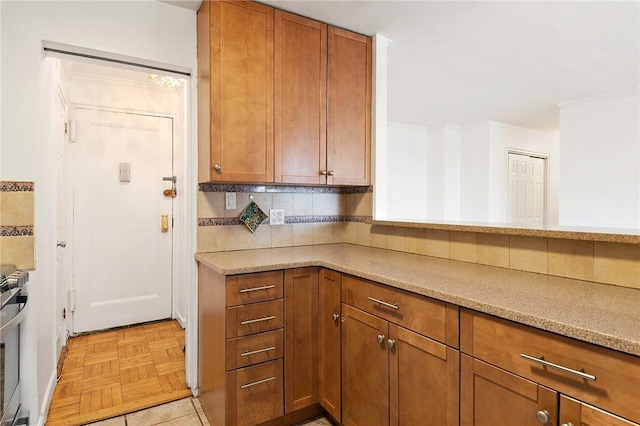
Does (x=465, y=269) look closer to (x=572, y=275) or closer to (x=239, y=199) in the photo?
(x=572, y=275)

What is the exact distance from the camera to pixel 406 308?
1387 millimetres

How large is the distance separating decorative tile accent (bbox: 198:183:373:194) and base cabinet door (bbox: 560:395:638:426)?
1.71 m

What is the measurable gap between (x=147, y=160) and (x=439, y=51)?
2627 millimetres

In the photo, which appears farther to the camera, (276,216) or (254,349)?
(276,216)

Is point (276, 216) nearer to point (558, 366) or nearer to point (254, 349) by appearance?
point (254, 349)

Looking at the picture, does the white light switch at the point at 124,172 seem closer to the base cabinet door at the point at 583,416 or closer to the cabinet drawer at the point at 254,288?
the cabinet drawer at the point at 254,288

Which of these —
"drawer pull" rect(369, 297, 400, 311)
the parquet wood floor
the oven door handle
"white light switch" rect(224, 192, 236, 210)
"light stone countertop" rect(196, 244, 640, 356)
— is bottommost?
the parquet wood floor

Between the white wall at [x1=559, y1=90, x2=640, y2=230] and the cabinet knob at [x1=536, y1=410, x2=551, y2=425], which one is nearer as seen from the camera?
the cabinet knob at [x1=536, y1=410, x2=551, y2=425]

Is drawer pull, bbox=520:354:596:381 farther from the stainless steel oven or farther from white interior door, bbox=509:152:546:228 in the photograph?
white interior door, bbox=509:152:546:228

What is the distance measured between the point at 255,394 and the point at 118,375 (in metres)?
1.24

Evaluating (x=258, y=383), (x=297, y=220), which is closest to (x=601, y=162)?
(x=297, y=220)

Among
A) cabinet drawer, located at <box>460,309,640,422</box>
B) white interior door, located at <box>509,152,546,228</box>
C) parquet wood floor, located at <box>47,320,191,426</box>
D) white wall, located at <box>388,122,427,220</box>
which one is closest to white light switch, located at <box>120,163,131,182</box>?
parquet wood floor, located at <box>47,320,191,426</box>

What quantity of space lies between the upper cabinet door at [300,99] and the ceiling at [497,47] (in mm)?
120

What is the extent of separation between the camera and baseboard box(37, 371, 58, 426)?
1.82 meters
